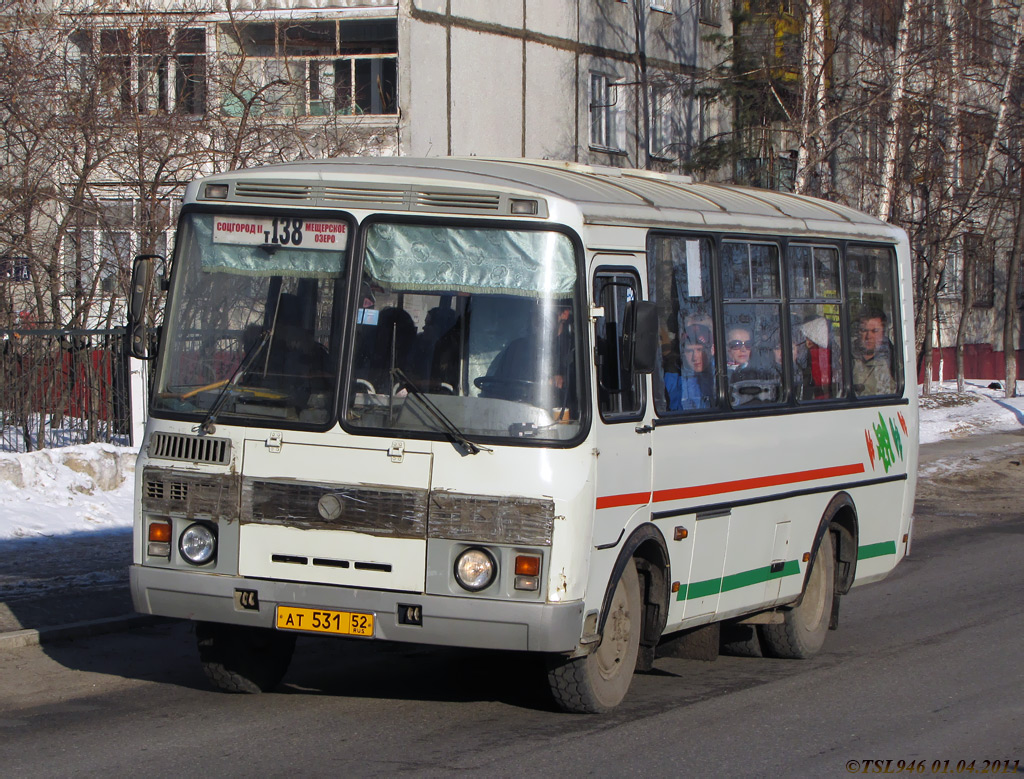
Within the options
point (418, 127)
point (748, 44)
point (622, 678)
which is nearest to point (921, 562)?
point (622, 678)

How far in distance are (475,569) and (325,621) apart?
736mm

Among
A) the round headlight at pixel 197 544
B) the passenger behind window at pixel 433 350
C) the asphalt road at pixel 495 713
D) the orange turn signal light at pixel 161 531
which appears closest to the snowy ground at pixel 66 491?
the asphalt road at pixel 495 713

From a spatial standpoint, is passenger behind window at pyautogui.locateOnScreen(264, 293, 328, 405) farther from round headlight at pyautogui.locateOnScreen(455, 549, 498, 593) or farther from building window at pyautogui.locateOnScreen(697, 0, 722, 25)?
building window at pyautogui.locateOnScreen(697, 0, 722, 25)

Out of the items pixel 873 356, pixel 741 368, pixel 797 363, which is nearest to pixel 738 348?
pixel 741 368

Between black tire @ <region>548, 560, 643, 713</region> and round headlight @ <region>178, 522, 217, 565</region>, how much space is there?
172 centimetres

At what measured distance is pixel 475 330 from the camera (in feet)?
21.1

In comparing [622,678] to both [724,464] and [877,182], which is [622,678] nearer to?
[724,464]

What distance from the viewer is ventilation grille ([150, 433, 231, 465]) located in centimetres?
661

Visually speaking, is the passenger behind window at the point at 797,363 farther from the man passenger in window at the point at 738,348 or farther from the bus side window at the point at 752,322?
the man passenger in window at the point at 738,348

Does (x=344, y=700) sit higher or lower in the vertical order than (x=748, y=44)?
lower

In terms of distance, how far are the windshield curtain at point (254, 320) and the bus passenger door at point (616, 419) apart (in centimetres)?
125

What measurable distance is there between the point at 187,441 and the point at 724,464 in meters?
2.91

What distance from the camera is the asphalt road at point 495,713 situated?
6.00 m

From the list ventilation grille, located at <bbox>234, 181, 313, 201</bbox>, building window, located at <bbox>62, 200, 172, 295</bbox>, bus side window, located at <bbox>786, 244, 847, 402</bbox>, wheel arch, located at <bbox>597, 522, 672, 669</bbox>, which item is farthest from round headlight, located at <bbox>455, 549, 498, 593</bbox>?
building window, located at <bbox>62, 200, 172, 295</bbox>
